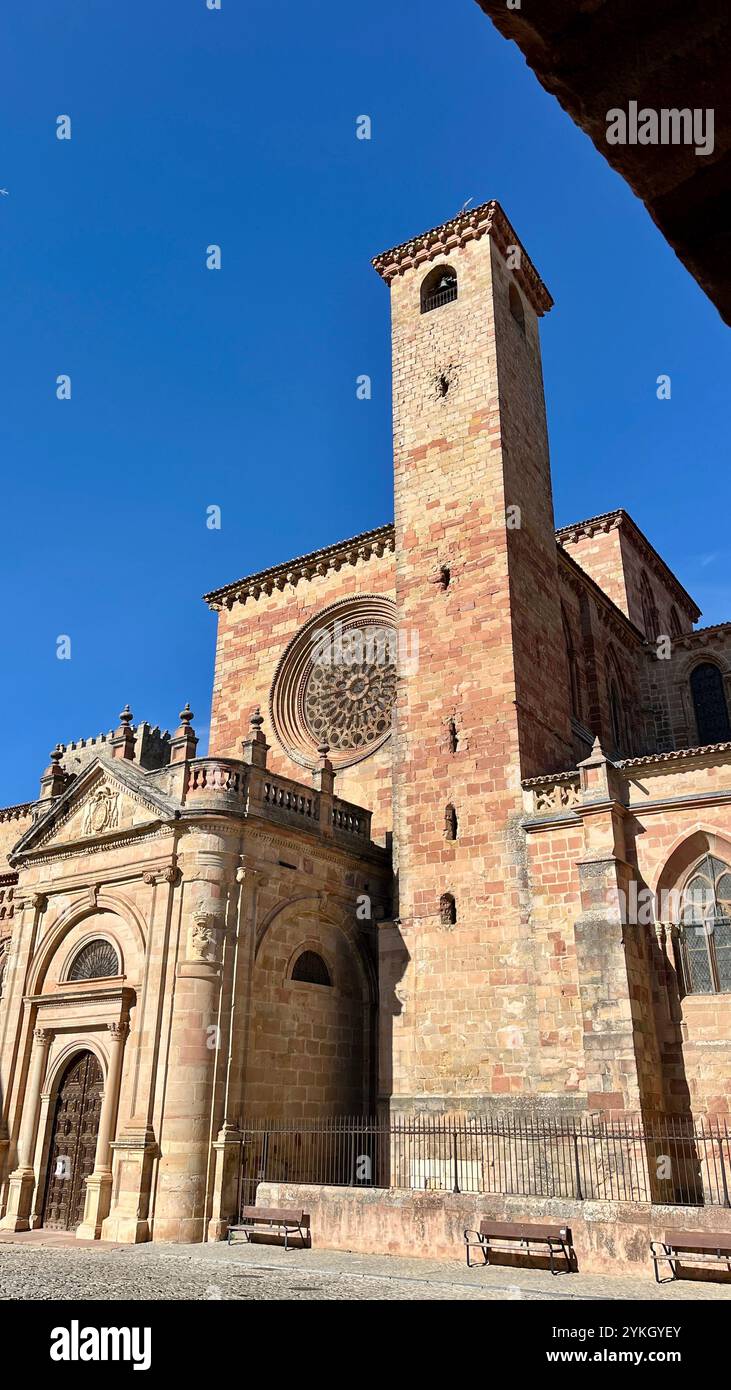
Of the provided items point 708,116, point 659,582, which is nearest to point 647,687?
point 659,582

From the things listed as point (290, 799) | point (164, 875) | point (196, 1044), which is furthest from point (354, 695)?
point (196, 1044)

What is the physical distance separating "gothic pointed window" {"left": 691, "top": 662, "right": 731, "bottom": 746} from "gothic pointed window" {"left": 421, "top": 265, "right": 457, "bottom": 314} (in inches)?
462

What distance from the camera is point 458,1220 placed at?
40.1 feet

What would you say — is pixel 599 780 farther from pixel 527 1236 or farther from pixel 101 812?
pixel 101 812

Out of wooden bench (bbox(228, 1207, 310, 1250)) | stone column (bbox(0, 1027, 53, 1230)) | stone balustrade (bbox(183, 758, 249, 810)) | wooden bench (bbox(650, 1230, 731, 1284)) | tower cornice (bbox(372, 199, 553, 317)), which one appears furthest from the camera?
tower cornice (bbox(372, 199, 553, 317))

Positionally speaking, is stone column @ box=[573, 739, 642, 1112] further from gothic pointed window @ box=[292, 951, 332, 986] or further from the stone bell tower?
gothic pointed window @ box=[292, 951, 332, 986]

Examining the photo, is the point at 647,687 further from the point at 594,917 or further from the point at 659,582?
the point at 594,917

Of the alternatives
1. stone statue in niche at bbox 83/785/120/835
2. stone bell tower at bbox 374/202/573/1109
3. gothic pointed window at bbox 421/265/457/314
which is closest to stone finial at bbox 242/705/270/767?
stone statue in niche at bbox 83/785/120/835

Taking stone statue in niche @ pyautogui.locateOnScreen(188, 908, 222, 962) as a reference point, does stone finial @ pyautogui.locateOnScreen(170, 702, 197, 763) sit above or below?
above

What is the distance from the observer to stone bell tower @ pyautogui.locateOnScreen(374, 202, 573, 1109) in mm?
16703

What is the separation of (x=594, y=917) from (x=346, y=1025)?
5.91m

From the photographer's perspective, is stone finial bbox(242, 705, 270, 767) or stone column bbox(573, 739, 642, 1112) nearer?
stone column bbox(573, 739, 642, 1112)

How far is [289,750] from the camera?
77.2 feet
